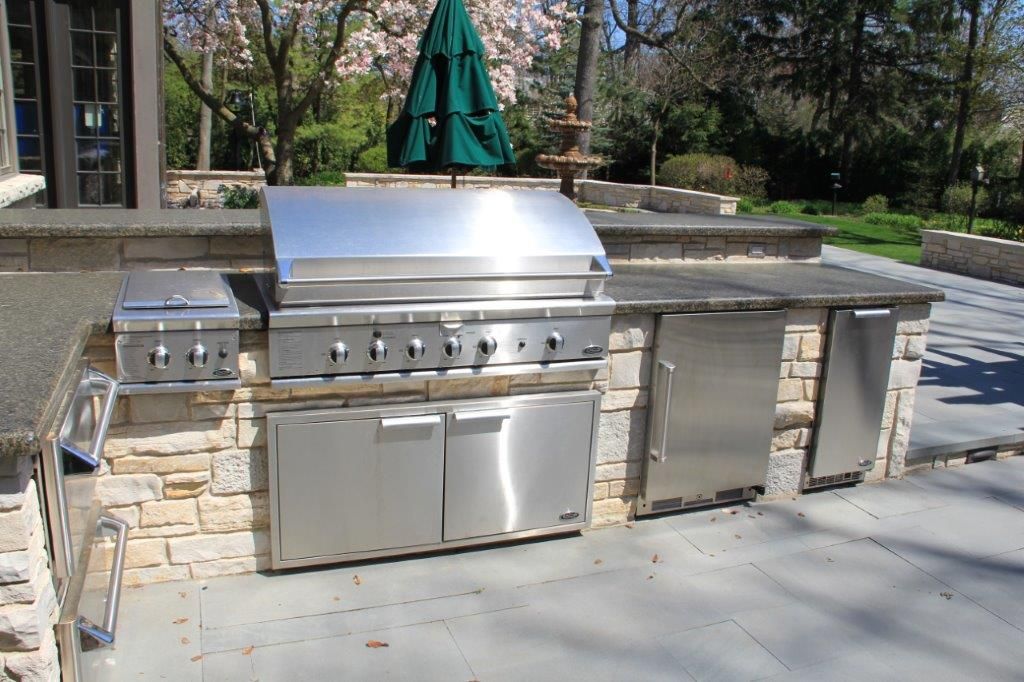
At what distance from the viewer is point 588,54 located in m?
13.4

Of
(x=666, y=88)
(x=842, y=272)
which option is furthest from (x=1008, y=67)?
(x=842, y=272)

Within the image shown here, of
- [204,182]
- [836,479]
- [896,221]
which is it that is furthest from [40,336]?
[896,221]

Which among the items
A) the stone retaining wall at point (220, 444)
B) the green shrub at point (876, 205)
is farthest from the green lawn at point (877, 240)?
the stone retaining wall at point (220, 444)

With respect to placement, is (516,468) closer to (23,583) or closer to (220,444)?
(220,444)

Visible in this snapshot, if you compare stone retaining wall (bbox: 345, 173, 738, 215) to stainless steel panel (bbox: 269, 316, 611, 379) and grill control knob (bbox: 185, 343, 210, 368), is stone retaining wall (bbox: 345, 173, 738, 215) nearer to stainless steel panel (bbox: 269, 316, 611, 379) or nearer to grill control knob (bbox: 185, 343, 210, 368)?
stainless steel panel (bbox: 269, 316, 611, 379)

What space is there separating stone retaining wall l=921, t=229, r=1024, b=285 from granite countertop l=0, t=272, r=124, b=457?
11.7 metres

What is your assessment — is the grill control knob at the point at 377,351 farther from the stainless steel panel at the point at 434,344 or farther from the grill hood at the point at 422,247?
the grill hood at the point at 422,247

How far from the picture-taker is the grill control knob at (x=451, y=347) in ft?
10.1

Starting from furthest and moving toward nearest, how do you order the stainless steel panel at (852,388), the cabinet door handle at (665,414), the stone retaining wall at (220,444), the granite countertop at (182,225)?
the stainless steel panel at (852,388)
the cabinet door handle at (665,414)
the granite countertop at (182,225)
the stone retaining wall at (220,444)

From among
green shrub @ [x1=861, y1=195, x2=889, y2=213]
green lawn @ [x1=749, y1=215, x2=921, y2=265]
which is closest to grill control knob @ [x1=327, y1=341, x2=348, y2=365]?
green lawn @ [x1=749, y1=215, x2=921, y2=265]

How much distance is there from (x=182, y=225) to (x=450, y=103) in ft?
7.00

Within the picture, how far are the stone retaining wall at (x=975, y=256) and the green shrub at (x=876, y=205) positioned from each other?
359 inches

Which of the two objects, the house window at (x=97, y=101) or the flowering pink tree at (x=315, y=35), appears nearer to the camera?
the house window at (x=97, y=101)

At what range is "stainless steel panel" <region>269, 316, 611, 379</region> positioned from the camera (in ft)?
9.57
